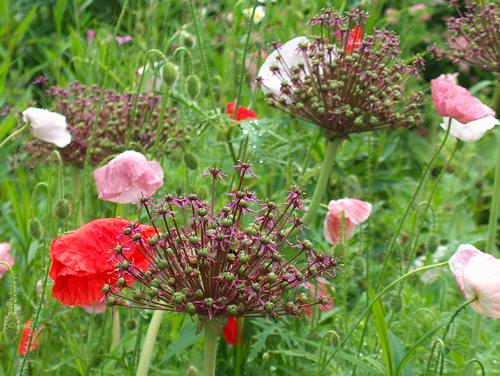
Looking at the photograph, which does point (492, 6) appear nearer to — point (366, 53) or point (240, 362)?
point (366, 53)

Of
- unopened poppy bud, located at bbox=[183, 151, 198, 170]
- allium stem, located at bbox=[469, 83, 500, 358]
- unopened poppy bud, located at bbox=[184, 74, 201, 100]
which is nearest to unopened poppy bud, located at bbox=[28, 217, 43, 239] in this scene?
unopened poppy bud, located at bbox=[183, 151, 198, 170]

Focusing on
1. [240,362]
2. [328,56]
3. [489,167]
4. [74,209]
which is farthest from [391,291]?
[489,167]

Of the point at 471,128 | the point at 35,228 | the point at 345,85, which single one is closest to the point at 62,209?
the point at 35,228

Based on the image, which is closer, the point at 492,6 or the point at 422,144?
the point at 492,6

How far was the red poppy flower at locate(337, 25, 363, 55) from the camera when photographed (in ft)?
6.94

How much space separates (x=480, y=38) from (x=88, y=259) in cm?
136

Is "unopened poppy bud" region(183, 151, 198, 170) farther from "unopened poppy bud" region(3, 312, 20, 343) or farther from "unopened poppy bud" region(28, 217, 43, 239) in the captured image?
"unopened poppy bud" region(3, 312, 20, 343)

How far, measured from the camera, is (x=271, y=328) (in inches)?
83.4

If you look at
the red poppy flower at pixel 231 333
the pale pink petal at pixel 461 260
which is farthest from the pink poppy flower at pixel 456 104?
the red poppy flower at pixel 231 333

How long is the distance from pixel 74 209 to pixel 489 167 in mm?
3019

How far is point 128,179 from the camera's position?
1922 millimetres

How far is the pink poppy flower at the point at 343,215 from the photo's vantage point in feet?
7.15

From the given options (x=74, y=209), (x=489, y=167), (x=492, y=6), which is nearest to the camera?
(x=74, y=209)

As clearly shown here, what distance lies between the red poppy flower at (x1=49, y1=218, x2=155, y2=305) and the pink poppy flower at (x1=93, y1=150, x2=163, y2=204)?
0.28 metres
